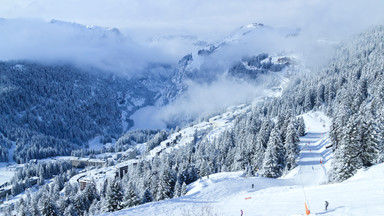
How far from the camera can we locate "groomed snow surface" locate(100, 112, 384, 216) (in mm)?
24828

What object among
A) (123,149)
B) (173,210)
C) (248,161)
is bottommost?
(123,149)

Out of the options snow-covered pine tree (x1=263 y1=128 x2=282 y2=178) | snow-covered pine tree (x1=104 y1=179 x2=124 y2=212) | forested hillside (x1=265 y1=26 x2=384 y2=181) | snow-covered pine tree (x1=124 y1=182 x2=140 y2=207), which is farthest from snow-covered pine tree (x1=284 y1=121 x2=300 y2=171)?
snow-covered pine tree (x1=104 y1=179 x2=124 y2=212)

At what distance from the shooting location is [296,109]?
11788 cm

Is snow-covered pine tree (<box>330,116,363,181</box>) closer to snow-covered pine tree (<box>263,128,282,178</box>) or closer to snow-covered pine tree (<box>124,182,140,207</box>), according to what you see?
snow-covered pine tree (<box>263,128,282,178</box>)

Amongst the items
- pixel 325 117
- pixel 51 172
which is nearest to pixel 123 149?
pixel 51 172

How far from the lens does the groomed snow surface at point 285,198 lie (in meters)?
24.8

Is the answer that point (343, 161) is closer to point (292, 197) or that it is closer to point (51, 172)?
point (292, 197)

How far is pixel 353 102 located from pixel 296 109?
1482 inches

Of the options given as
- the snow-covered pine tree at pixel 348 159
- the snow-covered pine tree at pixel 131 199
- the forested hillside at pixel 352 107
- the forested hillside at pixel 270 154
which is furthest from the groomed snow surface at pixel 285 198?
the snow-covered pine tree at pixel 131 199

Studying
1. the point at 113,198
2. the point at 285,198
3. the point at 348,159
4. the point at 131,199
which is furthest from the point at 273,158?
the point at 113,198

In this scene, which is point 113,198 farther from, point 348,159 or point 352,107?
point 352,107

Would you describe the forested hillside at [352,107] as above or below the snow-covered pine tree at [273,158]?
above

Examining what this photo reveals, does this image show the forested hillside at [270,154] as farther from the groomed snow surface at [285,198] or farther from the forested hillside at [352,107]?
the groomed snow surface at [285,198]

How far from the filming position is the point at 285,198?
3259 centimetres
